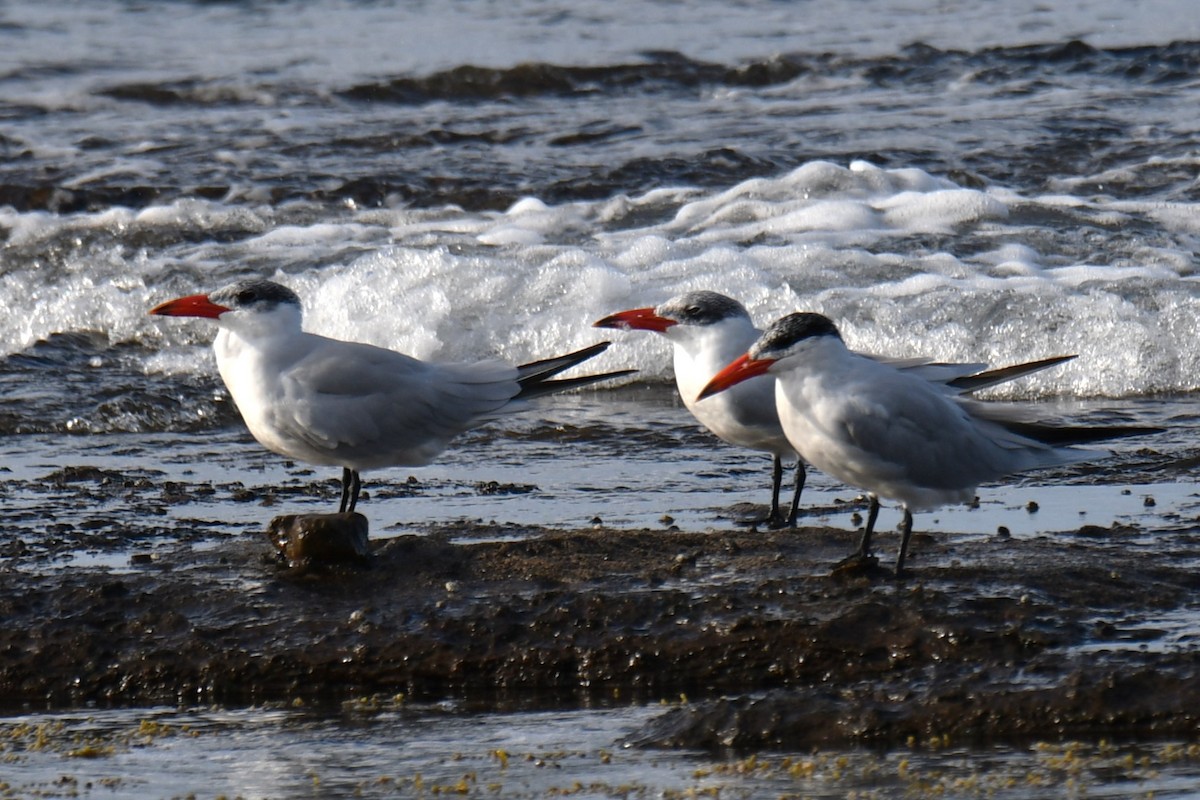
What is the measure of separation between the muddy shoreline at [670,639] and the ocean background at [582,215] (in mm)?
270

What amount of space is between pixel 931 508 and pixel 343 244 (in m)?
5.54

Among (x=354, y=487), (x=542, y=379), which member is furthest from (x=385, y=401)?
(x=542, y=379)

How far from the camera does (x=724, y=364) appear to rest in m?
5.43

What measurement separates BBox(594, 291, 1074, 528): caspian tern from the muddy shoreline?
701 mm

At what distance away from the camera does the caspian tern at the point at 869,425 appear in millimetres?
4469

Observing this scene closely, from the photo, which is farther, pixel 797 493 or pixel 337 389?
pixel 797 493

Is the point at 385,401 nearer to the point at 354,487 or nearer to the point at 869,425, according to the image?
the point at 354,487

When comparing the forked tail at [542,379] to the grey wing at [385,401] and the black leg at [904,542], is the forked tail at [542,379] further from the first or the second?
the black leg at [904,542]

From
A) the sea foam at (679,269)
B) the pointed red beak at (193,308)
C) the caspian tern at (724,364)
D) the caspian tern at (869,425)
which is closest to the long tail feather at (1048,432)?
the caspian tern at (869,425)

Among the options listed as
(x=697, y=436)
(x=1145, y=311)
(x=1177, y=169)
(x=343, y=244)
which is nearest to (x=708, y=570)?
(x=697, y=436)

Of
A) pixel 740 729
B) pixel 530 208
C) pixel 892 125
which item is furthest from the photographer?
pixel 892 125

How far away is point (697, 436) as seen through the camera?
6.68 m

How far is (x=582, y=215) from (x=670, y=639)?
20.8ft

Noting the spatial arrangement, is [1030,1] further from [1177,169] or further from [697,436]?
[697,436]
